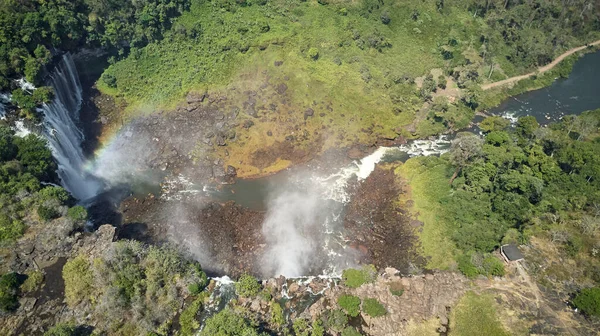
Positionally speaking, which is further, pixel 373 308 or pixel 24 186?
pixel 24 186

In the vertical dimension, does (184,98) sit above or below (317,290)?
above

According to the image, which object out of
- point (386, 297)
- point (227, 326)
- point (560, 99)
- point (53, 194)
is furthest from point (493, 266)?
point (560, 99)

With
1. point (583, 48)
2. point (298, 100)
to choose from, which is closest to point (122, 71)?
point (298, 100)

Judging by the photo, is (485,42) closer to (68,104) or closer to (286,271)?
(286,271)

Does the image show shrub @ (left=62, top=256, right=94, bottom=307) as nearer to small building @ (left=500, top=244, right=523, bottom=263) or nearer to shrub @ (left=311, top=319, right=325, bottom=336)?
shrub @ (left=311, top=319, right=325, bottom=336)

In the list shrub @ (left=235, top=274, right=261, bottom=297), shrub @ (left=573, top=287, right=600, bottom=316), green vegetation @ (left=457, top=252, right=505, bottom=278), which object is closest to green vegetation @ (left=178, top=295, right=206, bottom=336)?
shrub @ (left=235, top=274, right=261, bottom=297)

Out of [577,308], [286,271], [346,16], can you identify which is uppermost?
[346,16]

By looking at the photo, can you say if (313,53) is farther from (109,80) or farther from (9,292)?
(9,292)
